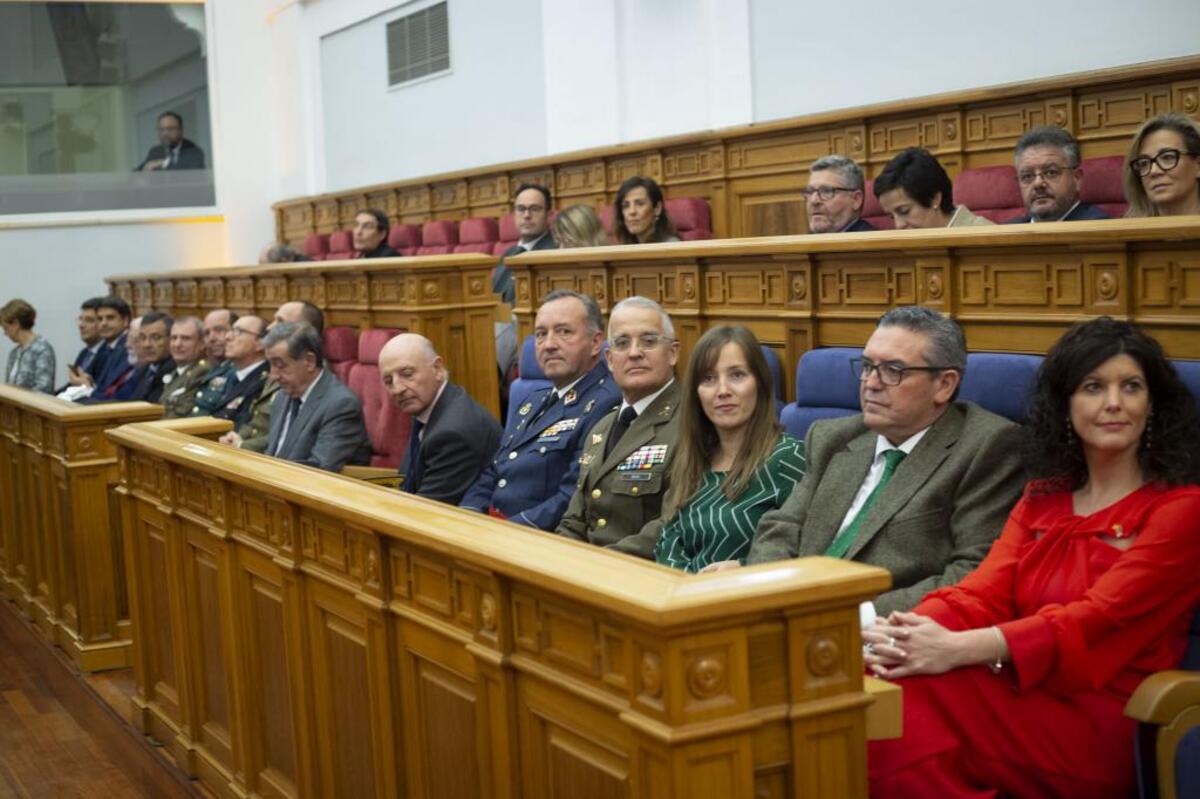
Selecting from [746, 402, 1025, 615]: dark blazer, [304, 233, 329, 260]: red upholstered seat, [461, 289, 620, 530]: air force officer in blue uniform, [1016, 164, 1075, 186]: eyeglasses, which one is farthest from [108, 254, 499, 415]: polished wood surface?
[304, 233, 329, 260]: red upholstered seat

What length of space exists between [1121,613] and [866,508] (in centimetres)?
46

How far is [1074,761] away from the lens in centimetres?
180

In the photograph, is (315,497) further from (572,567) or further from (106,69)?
(106,69)

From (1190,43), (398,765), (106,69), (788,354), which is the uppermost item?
(106,69)

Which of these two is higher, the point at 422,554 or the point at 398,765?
the point at 422,554

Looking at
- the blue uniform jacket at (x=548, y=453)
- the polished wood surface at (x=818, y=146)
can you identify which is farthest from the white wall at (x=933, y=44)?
the blue uniform jacket at (x=548, y=453)

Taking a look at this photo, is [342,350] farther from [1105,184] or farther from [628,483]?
[1105,184]

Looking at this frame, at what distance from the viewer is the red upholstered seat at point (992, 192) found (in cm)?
416

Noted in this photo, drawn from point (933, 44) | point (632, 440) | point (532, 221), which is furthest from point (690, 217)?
point (632, 440)

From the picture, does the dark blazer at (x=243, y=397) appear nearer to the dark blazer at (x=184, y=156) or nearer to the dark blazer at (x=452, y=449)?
the dark blazer at (x=452, y=449)

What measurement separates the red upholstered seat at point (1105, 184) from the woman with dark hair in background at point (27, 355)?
17.4 feet

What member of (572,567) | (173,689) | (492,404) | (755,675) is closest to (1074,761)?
(755,675)

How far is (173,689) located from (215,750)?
1.15 ft

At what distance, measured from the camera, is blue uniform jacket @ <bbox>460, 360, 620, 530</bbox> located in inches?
122
